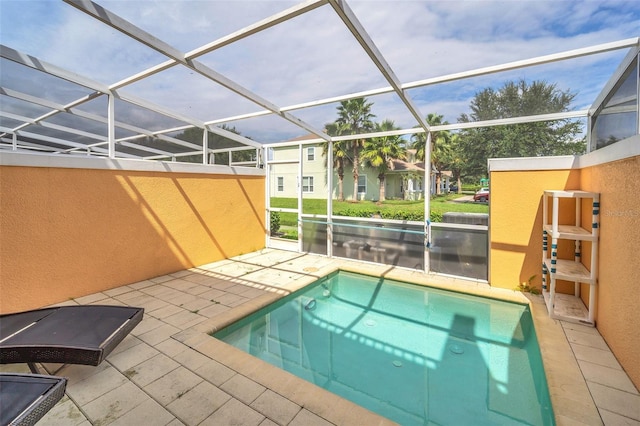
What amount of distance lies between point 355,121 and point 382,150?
265 centimetres

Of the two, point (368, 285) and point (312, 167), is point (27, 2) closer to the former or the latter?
point (368, 285)

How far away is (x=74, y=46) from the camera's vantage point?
4.18 m

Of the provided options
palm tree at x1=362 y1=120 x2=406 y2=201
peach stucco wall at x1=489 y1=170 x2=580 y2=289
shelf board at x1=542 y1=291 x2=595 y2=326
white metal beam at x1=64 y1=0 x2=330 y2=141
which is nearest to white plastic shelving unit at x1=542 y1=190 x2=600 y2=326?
shelf board at x1=542 y1=291 x2=595 y2=326

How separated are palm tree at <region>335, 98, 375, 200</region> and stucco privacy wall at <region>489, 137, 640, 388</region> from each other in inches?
551

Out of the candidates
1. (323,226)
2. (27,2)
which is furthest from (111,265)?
(323,226)

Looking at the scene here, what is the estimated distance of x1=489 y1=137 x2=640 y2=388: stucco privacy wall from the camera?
2.78 m

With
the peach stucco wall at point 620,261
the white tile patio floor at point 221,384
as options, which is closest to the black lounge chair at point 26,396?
the white tile patio floor at point 221,384

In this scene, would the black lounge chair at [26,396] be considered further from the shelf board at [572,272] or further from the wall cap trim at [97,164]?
the shelf board at [572,272]

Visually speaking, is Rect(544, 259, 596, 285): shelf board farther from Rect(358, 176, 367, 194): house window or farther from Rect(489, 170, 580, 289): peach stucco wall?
Rect(358, 176, 367, 194): house window

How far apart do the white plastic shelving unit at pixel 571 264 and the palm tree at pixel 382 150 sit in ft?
48.1

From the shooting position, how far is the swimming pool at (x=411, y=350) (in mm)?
2807

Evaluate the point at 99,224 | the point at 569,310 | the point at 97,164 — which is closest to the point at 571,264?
the point at 569,310

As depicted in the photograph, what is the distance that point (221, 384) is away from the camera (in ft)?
8.74

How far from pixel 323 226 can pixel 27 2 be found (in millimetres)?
6581
